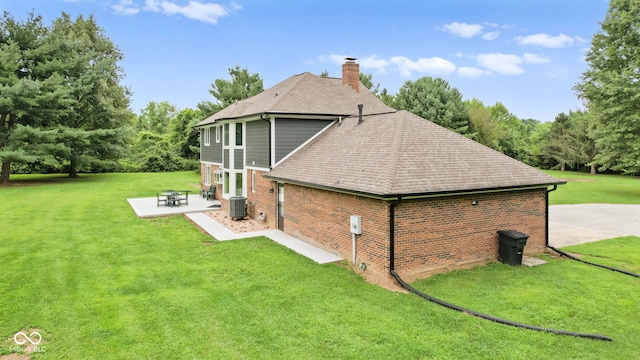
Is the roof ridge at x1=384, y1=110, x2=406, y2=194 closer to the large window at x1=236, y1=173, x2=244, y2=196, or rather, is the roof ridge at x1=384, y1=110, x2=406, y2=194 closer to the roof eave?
the roof eave

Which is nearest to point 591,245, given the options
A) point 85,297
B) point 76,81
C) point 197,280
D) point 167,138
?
point 197,280

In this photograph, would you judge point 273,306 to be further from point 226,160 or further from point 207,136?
point 207,136

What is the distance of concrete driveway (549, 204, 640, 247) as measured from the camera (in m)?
13.2

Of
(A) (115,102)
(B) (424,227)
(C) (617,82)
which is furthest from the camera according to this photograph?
(A) (115,102)

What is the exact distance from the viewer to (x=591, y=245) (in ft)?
39.7

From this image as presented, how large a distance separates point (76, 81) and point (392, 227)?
107 ft

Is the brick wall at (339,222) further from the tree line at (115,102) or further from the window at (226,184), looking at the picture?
the tree line at (115,102)

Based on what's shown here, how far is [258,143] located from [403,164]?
749 cm

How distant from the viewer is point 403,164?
9180 mm

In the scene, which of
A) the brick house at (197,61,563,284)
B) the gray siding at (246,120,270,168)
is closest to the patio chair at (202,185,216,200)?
the gray siding at (246,120,270,168)

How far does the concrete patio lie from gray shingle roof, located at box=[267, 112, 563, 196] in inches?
74.4

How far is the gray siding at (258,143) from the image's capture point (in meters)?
14.4

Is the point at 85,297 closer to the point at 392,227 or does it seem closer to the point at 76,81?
the point at 392,227

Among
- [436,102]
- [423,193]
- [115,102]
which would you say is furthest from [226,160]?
[115,102]
